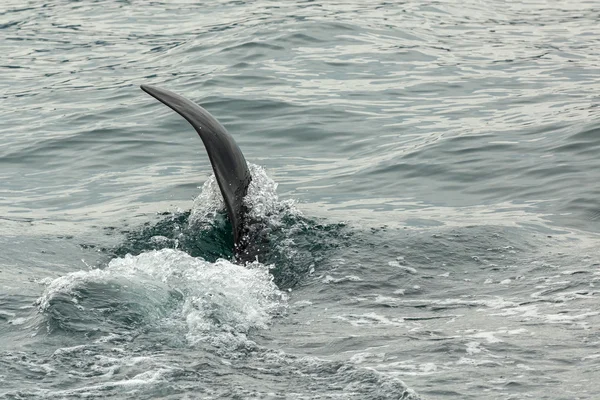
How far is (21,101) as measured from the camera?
18141 millimetres

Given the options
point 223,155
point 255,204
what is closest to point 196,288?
point 223,155

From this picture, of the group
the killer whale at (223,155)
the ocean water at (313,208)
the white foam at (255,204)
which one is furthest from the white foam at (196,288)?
the white foam at (255,204)

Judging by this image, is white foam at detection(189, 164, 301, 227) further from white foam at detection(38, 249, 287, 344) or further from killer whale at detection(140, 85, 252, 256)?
white foam at detection(38, 249, 287, 344)

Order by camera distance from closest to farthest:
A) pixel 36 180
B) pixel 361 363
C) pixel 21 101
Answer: pixel 361 363
pixel 36 180
pixel 21 101

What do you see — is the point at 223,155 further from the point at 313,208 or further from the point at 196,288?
the point at 313,208

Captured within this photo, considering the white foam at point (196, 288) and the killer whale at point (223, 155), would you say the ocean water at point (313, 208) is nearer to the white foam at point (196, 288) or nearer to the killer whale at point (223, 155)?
the white foam at point (196, 288)

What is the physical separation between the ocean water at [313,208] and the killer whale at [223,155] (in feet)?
1.23

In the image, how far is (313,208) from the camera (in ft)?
38.6

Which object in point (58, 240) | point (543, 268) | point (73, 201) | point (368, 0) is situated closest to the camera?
point (543, 268)

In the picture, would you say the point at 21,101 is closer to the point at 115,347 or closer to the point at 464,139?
the point at 464,139

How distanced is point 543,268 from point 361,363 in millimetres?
2851

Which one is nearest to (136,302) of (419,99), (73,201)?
(73,201)

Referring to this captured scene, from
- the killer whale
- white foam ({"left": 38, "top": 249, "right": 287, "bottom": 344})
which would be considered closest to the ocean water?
white foam ({"left": 38, "top": 249, "right": 287, "bottom": 344})

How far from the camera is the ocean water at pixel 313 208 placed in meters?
7.03
